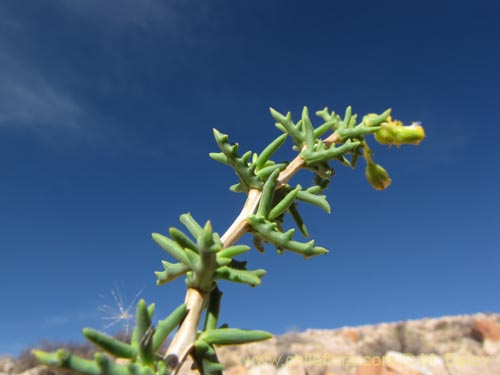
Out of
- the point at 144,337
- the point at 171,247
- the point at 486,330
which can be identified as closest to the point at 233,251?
the point at 171,247

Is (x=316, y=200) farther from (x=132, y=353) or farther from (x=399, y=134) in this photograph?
(x=132, y=353)

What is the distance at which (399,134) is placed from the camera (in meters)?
1.55

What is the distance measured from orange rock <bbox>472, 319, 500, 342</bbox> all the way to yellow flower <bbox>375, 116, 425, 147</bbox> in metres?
12.6

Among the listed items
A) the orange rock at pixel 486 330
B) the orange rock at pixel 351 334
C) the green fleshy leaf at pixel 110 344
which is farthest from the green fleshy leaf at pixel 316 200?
the orange rock at pixel 486 330

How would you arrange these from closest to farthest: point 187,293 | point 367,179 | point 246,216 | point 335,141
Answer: point 187,293
point 246,216
point 335,141
point 367,179

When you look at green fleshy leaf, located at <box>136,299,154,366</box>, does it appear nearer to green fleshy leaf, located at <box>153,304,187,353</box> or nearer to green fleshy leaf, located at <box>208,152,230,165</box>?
green fleshy leaf, located at <box>153,304,187,353</box>

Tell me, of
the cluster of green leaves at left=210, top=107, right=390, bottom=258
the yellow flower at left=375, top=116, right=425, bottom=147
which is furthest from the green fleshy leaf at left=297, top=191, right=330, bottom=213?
the yellow flower at left=375, top=116, right=425, bottom=147

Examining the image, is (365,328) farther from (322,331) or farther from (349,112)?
(349,112)

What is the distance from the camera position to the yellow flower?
5.10ft

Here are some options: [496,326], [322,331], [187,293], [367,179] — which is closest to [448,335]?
[496,326]

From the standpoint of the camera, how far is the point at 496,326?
12.5 metres

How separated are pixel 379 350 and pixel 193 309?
12.6m

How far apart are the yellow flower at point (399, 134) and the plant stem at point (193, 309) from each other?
0.57m

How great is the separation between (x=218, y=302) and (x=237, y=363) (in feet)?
35.9
